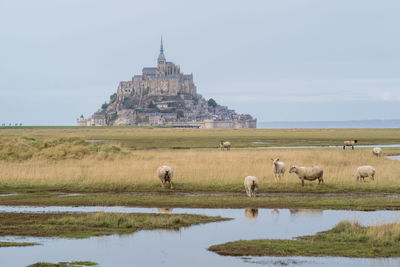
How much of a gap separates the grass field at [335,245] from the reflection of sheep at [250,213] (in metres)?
3.67

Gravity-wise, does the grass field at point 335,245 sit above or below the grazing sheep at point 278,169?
below

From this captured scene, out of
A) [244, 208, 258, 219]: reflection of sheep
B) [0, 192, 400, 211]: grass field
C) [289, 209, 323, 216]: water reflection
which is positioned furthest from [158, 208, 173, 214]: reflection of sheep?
[289, 209, 323, 216]: water reflection

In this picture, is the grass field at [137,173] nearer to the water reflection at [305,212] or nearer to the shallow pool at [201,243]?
the water reflection at [305,212]

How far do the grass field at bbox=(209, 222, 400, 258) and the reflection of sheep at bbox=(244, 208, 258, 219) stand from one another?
3.67 meters

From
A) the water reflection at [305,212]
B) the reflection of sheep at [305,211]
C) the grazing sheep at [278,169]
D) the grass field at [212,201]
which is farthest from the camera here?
the grazing sheep at [278,169]

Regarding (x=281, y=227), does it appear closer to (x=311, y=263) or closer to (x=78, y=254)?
(x=311, y=263)

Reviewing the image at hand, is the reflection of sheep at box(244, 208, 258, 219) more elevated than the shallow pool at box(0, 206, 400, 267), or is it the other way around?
the reflection of sheep at box(244, 208, 258, 219)

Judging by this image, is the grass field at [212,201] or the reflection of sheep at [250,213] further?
the grass field at [212,201]

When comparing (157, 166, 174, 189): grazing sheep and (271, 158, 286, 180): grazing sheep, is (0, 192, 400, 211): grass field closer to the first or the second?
(157, 166, 174, 189): grazing sheep

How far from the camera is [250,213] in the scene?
20438 millimetres

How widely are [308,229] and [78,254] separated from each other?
693cm

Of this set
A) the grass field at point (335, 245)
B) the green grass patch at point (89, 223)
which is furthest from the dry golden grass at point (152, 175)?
the grass field at point (335, 245)

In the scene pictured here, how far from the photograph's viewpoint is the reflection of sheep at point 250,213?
19781 millimetres

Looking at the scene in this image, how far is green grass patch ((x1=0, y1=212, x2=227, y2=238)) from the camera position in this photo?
17.0 metres
